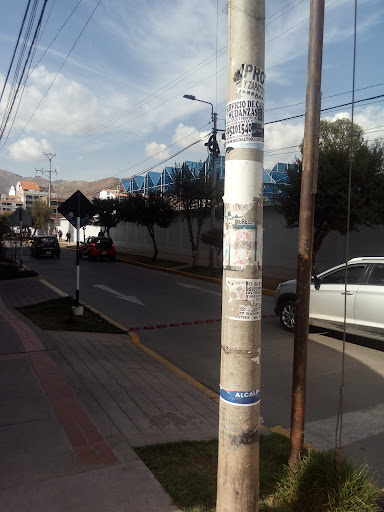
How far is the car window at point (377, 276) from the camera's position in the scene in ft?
23.8

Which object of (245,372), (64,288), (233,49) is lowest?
(64,288)

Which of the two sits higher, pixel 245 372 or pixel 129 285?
pixel 245 372

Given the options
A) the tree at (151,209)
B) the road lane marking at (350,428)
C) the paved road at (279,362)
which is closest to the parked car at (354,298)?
the paved road at (279,362)

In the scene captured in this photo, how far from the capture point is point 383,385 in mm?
5840

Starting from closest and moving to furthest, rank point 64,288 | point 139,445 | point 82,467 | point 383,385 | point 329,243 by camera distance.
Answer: point 82,467 → point 139,445 → point 383,385 → point 64,288 → point 329,243

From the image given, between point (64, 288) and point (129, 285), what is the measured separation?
2.36 m

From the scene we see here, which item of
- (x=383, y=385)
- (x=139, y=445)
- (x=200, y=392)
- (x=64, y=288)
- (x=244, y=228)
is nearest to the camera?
(x=244, y=228)

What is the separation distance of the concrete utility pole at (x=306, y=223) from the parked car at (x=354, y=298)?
3.65m

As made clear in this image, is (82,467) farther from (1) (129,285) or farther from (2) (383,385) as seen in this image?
(1) (129,285)

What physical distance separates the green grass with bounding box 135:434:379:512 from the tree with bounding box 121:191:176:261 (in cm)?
2101

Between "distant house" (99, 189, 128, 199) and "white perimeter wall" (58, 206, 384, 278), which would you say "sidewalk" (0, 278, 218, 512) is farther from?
"distant house" (99, 189, 128, 199)

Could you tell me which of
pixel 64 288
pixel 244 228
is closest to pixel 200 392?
pixel 244 228

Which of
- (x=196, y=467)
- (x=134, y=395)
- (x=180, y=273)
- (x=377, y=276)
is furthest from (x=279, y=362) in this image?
(x=180, y=273)

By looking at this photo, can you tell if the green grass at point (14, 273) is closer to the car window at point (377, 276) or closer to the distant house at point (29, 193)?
the car window at point (377, 276)
